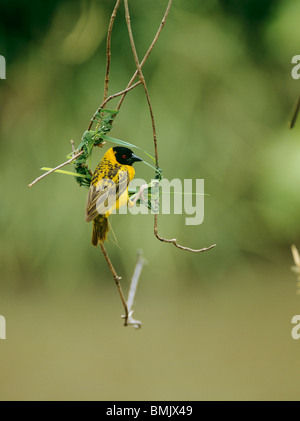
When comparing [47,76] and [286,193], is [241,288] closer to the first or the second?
[286,193]

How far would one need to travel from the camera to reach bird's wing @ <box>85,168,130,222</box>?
47 centimetres

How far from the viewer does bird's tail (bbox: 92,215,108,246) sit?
0.50m

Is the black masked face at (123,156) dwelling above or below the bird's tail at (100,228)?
above

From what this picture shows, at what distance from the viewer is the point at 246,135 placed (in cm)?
224

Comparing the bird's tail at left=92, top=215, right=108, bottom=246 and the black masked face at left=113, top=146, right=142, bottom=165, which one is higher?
the black masked face at left=113, top=146, right=142, bottom=165

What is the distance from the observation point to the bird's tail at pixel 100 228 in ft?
1.63

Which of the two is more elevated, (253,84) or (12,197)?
(253,84)

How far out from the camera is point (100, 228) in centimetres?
50

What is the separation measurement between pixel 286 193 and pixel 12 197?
1.09 m

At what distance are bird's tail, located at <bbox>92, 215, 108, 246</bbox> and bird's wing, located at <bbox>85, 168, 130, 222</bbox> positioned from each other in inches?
0.8

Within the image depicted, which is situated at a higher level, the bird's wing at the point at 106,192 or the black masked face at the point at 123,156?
the black masked face at the point at 123,156

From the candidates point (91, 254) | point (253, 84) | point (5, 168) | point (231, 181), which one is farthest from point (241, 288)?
point (5, 168)

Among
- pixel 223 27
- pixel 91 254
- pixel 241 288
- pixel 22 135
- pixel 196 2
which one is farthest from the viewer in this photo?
pixel 241 288

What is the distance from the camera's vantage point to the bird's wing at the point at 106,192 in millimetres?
465
